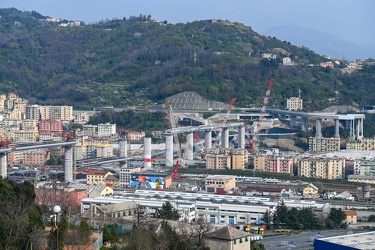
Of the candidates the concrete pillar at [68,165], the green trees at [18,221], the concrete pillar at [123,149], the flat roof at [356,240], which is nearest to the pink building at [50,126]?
the concrete pillar at [123,149]

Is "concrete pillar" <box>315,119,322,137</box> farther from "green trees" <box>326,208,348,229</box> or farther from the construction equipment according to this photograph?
"green trees" <box>326,208,348,229</box>

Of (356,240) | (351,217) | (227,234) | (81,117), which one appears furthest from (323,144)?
(227,234)

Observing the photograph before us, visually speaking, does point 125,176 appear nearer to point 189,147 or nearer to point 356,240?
point 189,147

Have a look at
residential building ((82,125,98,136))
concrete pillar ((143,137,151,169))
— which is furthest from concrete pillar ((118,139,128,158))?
residential building ((82,125,98,136))

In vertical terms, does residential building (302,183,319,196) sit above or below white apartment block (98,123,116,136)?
below

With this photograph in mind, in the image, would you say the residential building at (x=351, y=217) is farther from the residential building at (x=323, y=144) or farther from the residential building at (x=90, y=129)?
the residential building at (x=90, y=129)

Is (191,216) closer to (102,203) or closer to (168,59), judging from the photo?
(102,203)

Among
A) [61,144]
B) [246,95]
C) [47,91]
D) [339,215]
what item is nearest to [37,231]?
[339,215]
